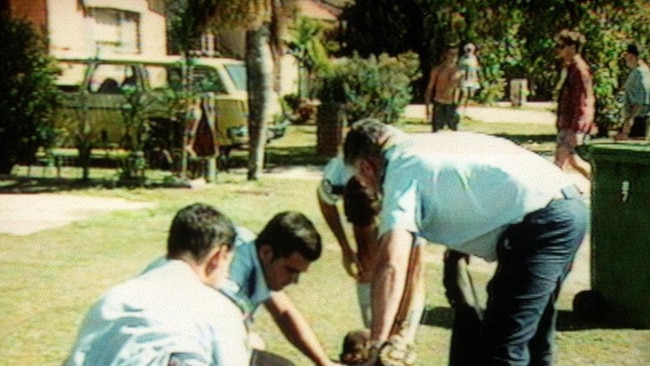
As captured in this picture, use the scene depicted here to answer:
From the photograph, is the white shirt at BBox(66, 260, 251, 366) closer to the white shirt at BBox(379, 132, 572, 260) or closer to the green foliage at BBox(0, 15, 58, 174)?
the white shirt at BBox(379, 132, 572, 260)

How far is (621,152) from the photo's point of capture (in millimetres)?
5930

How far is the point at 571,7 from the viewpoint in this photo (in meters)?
19.5

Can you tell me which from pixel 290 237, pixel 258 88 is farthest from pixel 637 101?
pixel 290 237

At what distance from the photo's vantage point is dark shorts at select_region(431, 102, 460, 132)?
49.0 feet

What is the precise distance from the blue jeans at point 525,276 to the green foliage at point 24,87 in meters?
10.1

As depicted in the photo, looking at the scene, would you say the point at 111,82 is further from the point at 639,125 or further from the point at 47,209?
the point at 639,125

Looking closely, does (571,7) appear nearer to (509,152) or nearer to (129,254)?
(129,254)

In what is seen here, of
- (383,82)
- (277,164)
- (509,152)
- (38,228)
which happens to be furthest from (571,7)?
(509,152)

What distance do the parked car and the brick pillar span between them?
1509 millimetres

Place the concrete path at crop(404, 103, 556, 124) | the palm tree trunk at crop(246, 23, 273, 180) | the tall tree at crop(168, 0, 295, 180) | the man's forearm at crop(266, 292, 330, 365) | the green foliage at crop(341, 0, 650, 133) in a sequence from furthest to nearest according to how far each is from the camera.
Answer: the concrete path at crop(404, 103, 556, 124) → the green foliage at crop(341, 0, 650, 133) → the palm tree trunk at crop(246, 23, 273, 180) → the tall tree at crop(168, 0, 295, 180) → the man's forearm at crop(266, 292, 330, 365)

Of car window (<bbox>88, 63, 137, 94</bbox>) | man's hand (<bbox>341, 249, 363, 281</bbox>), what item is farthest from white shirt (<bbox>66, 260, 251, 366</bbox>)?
car window (<bbox>88, 63, 137, 94</bbox>)

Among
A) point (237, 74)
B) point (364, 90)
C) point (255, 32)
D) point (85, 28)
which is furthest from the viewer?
point (85, 28)

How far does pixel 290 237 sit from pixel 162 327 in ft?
2.89

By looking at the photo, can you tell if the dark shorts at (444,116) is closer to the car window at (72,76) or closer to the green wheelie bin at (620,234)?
the car window at (72,76)
